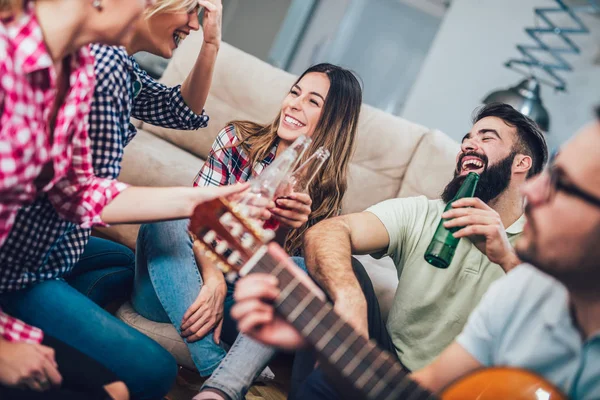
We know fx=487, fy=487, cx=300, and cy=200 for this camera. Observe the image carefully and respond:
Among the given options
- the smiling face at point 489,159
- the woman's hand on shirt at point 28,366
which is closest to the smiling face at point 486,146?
the smiling face at point 489,159

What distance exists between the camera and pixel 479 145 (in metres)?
1.32

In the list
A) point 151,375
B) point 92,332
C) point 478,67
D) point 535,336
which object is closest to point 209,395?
point 151,375

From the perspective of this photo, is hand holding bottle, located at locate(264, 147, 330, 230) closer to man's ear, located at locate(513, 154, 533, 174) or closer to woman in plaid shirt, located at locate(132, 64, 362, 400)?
woman in plaid shirt, located at locate(132, 64, 362, 400)

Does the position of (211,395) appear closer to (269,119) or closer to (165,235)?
(165,235)

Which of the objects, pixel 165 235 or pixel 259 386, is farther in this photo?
pixel 259 386

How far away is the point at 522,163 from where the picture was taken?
4.34 ft

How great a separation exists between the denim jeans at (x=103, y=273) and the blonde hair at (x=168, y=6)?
0.61 m

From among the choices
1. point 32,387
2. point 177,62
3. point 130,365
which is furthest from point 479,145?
point 177,62

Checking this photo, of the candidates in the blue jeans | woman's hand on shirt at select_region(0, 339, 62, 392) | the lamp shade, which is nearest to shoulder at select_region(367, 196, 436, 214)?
the blue jeans

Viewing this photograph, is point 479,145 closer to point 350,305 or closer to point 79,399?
point 350,305

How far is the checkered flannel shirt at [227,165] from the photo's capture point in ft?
4.62

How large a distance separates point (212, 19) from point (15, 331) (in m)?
0.84

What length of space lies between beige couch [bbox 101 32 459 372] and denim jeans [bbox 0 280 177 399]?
108 cm

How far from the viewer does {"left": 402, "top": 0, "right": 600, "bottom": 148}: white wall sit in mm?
3172
